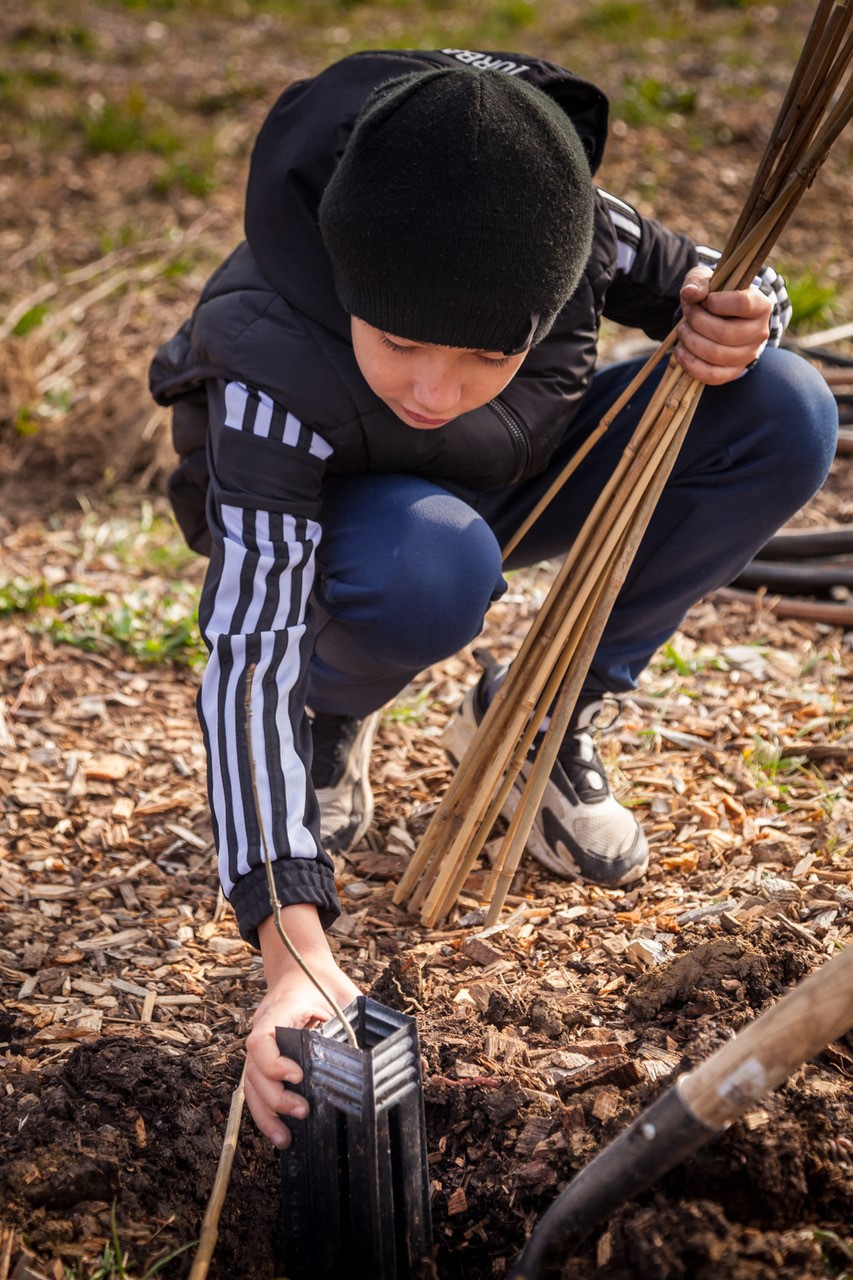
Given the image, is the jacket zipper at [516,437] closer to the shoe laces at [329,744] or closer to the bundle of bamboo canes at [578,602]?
the bundle of bamboo canes at [578,602]

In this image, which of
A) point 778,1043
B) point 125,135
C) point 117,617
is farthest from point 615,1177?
point 125,135

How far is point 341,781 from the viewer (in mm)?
2332

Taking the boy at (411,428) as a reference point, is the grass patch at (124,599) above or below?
below

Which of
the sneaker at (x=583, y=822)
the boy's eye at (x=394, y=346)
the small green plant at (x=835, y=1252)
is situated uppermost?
the boy's eye at (x=394, y=346)

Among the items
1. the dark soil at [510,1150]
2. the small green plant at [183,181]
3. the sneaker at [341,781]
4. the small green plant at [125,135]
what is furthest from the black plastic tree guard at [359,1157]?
the small green plant at [125,135]

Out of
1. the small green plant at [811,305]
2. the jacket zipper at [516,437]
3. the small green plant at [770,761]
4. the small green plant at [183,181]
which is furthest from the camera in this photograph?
the small green plant at [183,181]

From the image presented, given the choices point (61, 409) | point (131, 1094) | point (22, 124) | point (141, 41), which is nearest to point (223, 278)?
point (131, 1094)

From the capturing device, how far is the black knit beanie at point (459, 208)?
1483 mm

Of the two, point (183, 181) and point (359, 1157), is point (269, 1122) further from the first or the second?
point (183, 181)

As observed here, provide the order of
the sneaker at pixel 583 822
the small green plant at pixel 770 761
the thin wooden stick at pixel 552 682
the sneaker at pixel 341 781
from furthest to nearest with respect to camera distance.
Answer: the small green plant at pixel 770 761 < the sneaker at pixel 341 781 < the sneaker at pixel 583 822 < the thin wooden stick at pixel 552 682

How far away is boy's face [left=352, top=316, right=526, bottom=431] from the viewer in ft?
5.31

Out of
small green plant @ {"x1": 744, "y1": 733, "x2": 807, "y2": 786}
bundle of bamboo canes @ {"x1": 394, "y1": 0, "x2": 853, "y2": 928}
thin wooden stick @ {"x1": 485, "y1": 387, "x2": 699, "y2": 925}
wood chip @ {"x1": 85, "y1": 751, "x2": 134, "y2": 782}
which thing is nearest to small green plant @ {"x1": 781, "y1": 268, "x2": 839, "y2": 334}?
small green plant @ {"x1": 744, "y1": 733, "x2": 807, "y2": 786}

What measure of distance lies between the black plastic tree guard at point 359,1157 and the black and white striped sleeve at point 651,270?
1.28 m

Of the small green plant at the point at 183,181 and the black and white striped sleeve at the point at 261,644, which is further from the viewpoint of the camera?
the small green plant at the point at 183,181
